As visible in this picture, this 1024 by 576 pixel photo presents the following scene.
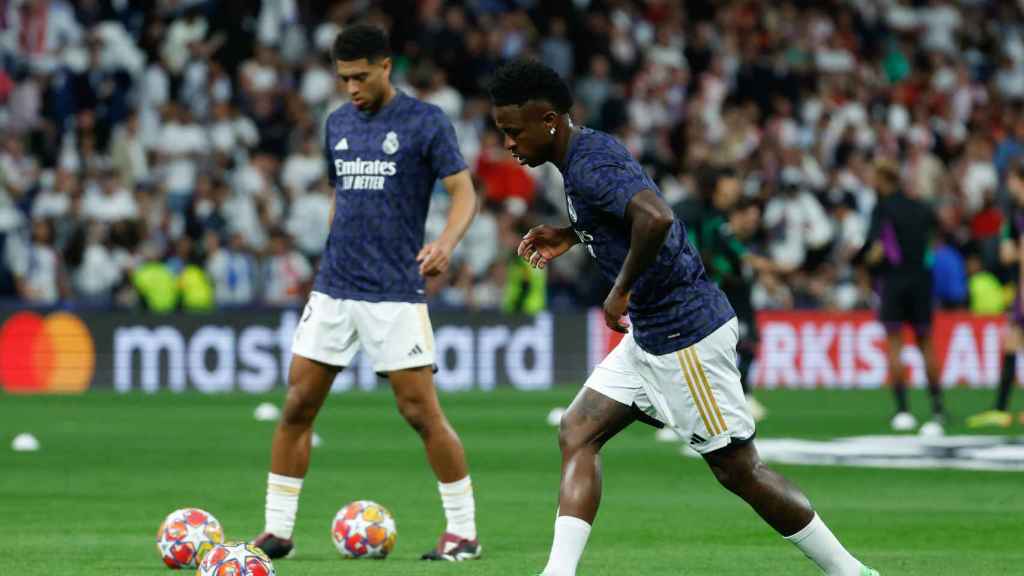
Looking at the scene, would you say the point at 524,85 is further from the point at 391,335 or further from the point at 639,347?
the point at 391,335

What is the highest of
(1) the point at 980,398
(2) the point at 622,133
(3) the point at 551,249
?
(2) the point at 622,133

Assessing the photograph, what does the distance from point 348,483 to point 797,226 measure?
15.8 m

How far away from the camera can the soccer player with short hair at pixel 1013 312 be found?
1745 centimetres

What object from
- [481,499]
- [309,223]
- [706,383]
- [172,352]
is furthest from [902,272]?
[706,383]

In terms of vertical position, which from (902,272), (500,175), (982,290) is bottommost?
(982,290)

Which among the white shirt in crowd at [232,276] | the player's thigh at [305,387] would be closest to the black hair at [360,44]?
the player's thigh at [305,387]

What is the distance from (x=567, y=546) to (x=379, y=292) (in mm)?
2336

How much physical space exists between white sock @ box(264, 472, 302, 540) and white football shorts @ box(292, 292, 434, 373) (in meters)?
0.61

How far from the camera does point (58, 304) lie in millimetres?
23531

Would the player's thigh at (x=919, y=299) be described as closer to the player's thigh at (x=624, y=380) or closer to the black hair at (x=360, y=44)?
the black hair at (x=360, y=44)

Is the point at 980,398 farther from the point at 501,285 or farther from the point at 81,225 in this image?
the point at 81,225

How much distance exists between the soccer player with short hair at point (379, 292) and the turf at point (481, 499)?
0.40 meters

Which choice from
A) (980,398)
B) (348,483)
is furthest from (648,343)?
(980,398)

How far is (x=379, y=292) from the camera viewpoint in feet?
30.7
